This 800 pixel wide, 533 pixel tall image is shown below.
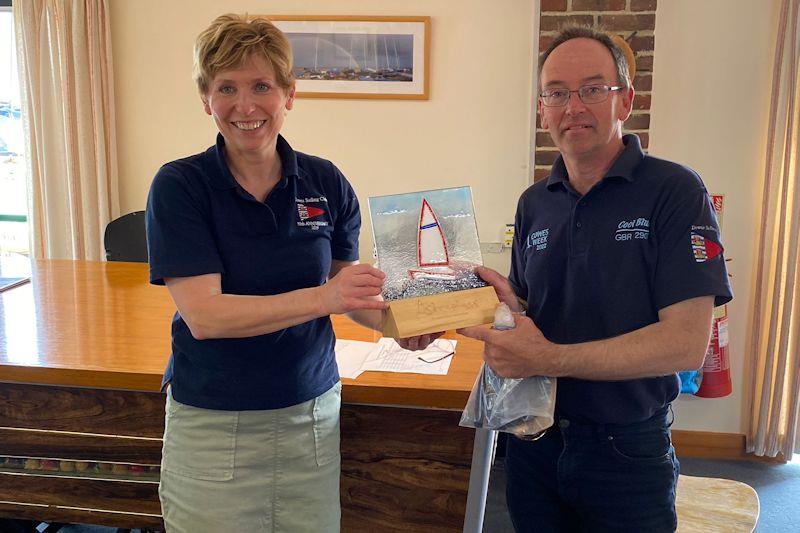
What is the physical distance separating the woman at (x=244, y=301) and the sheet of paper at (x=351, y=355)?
0.29 metres

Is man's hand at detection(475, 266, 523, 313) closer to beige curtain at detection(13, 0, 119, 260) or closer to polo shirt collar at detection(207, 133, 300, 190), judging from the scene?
polo shirt collar at detection(207, 133, 300, 190)

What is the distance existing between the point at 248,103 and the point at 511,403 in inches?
33.3

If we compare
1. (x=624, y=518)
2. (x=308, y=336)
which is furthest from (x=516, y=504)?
(x=308, y=336)

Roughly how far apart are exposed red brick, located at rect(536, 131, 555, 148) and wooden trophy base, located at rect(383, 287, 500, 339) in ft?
6.89

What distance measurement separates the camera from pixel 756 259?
11.0 ft

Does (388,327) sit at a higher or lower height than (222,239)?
lower

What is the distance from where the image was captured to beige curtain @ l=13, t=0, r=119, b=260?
3.83m

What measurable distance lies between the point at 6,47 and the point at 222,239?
149 inches

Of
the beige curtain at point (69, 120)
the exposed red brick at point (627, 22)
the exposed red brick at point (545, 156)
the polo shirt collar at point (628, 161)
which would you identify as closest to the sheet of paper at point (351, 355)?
the polo shirt collar at point (628, 161)

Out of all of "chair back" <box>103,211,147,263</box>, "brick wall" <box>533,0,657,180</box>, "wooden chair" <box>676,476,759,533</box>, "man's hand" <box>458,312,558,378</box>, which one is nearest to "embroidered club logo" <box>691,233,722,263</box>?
"man's hand" <box>458,312,558,378</box>

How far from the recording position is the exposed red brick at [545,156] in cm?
338

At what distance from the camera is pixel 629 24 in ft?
10.2

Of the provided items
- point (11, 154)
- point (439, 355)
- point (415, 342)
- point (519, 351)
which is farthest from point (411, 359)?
point (11, 154)

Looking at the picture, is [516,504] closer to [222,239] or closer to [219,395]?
[219,395]
